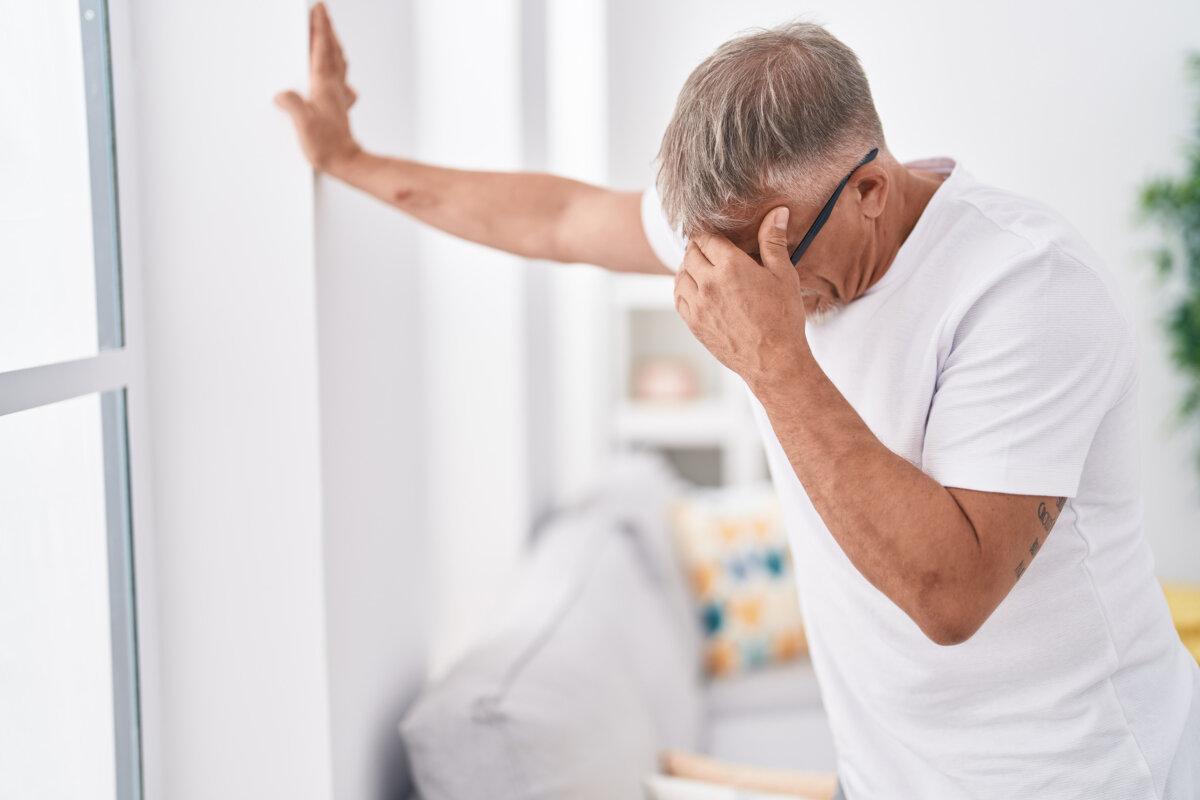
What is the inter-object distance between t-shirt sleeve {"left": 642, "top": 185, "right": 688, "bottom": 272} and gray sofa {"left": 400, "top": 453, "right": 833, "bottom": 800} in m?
0.65

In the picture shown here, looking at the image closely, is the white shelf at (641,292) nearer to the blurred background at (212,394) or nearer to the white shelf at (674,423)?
the white shelf at (674,423)

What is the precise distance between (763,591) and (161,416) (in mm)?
1793

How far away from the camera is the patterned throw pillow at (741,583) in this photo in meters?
2.57

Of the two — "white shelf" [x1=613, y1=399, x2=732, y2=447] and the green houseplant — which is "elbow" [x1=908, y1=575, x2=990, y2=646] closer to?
the green houseplant

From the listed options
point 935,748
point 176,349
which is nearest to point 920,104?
point 935,748

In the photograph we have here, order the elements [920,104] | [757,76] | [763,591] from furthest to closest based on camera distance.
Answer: [763,591]
[920,104]
[757,76]

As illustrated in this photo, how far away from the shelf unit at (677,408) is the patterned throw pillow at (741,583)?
3.64 feet

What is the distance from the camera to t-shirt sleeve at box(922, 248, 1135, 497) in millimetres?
824

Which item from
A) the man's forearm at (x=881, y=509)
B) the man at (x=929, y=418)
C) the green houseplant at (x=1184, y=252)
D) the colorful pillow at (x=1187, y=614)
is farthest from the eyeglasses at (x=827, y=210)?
the green houseplant at (x=1184, y=252)

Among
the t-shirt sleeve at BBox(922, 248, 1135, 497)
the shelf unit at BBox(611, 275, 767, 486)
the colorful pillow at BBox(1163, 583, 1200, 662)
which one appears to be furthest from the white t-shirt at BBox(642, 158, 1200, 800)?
the shelf unit at BBox(611, 275, 767, 486)

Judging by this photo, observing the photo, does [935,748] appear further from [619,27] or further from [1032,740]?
[619,27]

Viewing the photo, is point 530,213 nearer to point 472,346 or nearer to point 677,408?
point 472,346

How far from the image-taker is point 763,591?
260 centimetres

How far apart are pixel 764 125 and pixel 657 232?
0.34 meters
